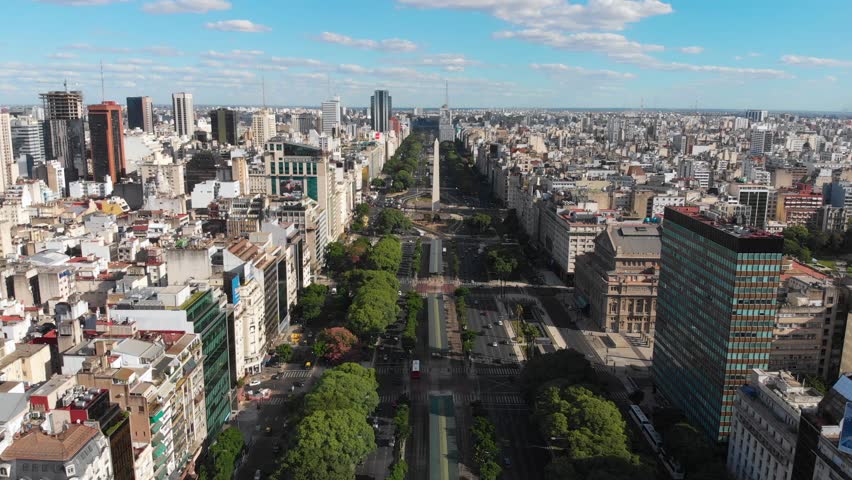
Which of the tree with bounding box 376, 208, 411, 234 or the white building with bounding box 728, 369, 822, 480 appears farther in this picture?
the tree with bounding box 376, 208, 411, 234

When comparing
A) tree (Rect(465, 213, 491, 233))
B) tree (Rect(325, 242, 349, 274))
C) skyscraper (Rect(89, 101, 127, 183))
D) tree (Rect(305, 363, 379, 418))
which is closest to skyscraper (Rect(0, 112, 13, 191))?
skyscraper (Rect(89, 101, 127, 183))

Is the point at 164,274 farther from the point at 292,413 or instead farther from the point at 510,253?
the point at 510,253

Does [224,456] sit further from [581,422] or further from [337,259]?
[337,259]

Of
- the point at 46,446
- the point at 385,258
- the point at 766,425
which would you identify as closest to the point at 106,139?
the point at 385,258

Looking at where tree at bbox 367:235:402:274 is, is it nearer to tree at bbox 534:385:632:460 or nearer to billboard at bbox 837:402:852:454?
tree at bbox 534:385:632:460

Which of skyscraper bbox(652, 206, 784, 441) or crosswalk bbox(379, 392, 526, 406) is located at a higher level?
skyscraper bbox(652, 206, 784, 441)

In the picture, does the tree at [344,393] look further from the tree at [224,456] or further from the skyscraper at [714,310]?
the skyscraper at [714,310]

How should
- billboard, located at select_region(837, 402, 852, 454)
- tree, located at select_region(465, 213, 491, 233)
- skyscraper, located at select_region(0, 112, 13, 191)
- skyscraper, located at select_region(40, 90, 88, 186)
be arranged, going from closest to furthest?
billboard, located at select_region(837, 402, 852, 454) → tree, located at select_region(465, 213, 491, 233) → skyscraper, located at select_region(0, 112, 13, 191) → skyscraper, located at select_region(40, 90, 88, 186)
